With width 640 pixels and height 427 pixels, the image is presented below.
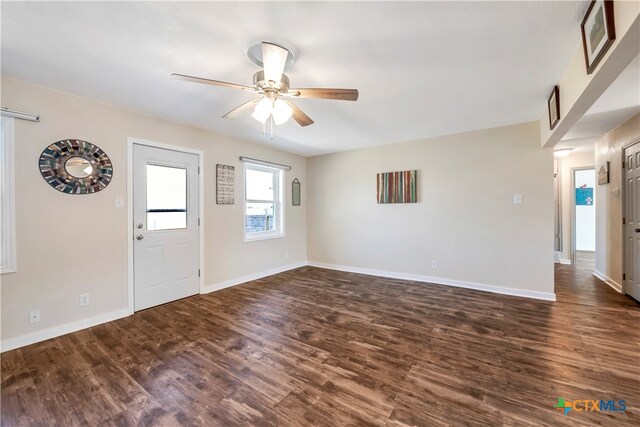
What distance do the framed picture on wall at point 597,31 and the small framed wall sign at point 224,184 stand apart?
13.2ft

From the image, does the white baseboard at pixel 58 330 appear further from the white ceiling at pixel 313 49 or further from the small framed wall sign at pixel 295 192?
the small framed wall sign at pixel 295 192

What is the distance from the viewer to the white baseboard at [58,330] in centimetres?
230

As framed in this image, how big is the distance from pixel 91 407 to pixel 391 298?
3097 millimetres

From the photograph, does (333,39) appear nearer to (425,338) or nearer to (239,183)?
(425,338)

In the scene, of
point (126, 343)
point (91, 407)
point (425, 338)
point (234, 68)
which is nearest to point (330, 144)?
point (234, 68)

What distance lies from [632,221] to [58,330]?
6.83 m

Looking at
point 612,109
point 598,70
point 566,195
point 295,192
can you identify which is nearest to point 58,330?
point 295,192

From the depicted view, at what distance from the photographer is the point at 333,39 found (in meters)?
1.78

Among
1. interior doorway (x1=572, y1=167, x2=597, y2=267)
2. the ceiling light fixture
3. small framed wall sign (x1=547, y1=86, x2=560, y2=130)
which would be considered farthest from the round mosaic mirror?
interior doorway (x1=572, y1=167, x2=597, y2=267)

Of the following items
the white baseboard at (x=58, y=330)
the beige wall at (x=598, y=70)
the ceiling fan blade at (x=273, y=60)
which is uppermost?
the ceiling fan blade at (x=273, y=60)

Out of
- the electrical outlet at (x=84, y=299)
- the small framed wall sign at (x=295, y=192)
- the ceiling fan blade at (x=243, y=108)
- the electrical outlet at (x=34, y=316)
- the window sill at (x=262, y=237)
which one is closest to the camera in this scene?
the ceiling fan blade at (x=243, y=108)

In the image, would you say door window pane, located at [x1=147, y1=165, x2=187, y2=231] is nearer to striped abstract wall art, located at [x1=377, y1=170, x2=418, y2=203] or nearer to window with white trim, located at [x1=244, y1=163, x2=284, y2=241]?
window with white trim, located at [x1=244, y1=163, x2=284, y2=241]

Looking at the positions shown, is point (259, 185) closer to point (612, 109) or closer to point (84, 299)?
point (84, 299)

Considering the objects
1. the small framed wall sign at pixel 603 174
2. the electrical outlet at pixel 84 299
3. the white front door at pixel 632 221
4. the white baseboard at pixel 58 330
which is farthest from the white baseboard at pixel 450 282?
the electrical outlet at pixel 84 299
